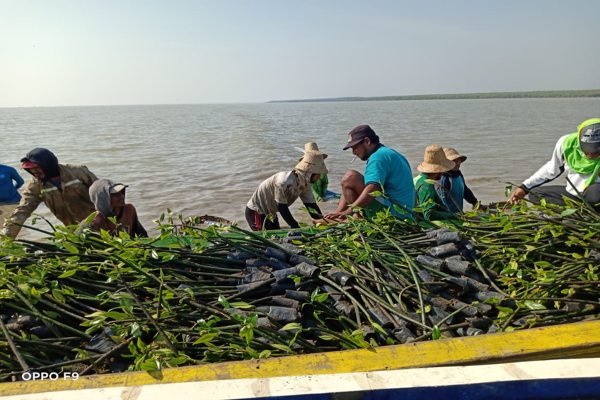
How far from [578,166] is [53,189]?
494 centimetres

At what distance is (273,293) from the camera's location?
2143 millimetres

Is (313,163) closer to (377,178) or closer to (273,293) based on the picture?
(377,178)

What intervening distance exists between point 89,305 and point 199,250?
66cm

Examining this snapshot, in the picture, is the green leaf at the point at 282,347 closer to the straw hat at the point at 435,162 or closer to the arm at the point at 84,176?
the straw hat at the point at 435,162

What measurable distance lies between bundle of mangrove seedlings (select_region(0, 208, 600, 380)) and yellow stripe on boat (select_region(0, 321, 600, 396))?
0.07 metres

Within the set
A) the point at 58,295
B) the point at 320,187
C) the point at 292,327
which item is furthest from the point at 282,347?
the point at 320,187

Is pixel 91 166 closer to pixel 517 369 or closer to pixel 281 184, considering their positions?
pixel 281 184

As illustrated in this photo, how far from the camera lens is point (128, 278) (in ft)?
7.26

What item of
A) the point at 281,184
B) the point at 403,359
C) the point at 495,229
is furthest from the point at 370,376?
the point at 281,184

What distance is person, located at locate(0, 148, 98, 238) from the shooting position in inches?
163

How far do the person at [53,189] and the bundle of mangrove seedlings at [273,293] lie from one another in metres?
1.99

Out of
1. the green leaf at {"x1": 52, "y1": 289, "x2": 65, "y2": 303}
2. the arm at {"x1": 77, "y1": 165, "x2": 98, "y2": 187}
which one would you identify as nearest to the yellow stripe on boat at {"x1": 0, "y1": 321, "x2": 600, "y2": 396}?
the green leaf at {"x1": 52, "y1": 289, "x2": 65, "y2": 303}

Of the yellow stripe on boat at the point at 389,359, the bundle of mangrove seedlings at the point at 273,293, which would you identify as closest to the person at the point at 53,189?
the bundle of mangrove seedlings at the point at 273,293

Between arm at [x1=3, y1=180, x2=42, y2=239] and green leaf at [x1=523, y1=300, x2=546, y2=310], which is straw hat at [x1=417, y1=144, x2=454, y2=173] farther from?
arm at [x1=3, y1=180, x2=42, y2=239]
